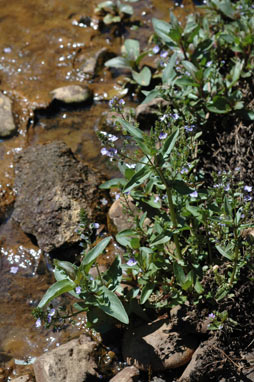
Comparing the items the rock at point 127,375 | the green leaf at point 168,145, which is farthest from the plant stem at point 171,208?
the rock at point 127,375

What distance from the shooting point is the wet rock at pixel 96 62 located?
5.72 meters

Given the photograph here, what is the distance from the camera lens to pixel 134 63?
17.3 feet

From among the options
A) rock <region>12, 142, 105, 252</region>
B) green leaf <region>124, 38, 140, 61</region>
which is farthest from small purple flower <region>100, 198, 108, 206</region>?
green leaf <region>124, 38, 140, 61</region>

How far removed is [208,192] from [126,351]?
1369 mm

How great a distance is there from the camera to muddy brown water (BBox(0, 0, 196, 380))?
401 centimetres

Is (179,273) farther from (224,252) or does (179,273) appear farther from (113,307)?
(113,307)

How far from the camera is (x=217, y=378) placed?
10.7ft

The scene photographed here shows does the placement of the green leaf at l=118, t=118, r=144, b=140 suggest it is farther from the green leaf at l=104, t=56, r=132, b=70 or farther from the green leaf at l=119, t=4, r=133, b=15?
the green leaf at l=119, t=4, r=133, b=15

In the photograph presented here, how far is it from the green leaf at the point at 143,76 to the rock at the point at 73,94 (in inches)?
23.1

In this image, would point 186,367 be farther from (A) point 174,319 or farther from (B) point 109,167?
(B) point 109,167

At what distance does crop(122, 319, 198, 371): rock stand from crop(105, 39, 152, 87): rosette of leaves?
2.76 meters

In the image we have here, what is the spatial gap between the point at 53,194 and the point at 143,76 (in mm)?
Answer: 1788

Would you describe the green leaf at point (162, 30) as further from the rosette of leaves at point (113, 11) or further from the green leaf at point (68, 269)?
the green leaf at point (68, 269)

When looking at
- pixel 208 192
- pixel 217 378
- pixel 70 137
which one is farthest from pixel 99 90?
pixel 217 378
